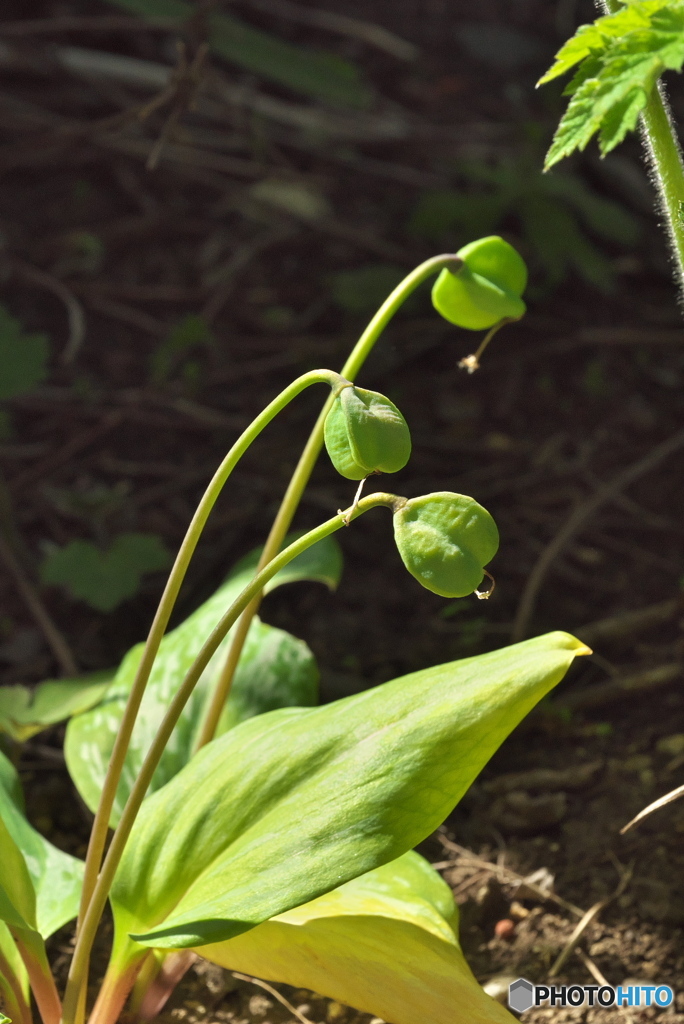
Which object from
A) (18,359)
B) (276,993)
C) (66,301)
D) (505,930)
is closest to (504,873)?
(505,930)

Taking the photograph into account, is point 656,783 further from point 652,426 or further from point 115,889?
point 652,426

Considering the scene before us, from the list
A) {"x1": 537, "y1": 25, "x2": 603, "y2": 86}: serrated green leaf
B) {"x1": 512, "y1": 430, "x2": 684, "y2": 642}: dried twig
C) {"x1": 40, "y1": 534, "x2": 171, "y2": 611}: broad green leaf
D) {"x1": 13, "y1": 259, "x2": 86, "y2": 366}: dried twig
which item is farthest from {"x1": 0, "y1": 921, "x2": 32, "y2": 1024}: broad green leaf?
{"x1": 13, "y1": 259, "x2": 86, "y2": 366}: dried twig

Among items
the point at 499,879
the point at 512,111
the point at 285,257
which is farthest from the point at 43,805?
the point at 512,111

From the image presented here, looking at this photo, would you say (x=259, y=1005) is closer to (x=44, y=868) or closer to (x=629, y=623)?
(x=44, y=868)

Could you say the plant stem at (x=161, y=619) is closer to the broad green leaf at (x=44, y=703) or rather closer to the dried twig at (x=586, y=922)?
the broad green leaf at (x=44, y=703)

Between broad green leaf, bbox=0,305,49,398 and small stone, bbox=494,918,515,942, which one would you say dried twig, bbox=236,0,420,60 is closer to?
broad green leaf, bbox=0,305,49,398

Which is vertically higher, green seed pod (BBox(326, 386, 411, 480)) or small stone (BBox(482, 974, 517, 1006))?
green seed pod (BBox(326, 386, 411, 480))
